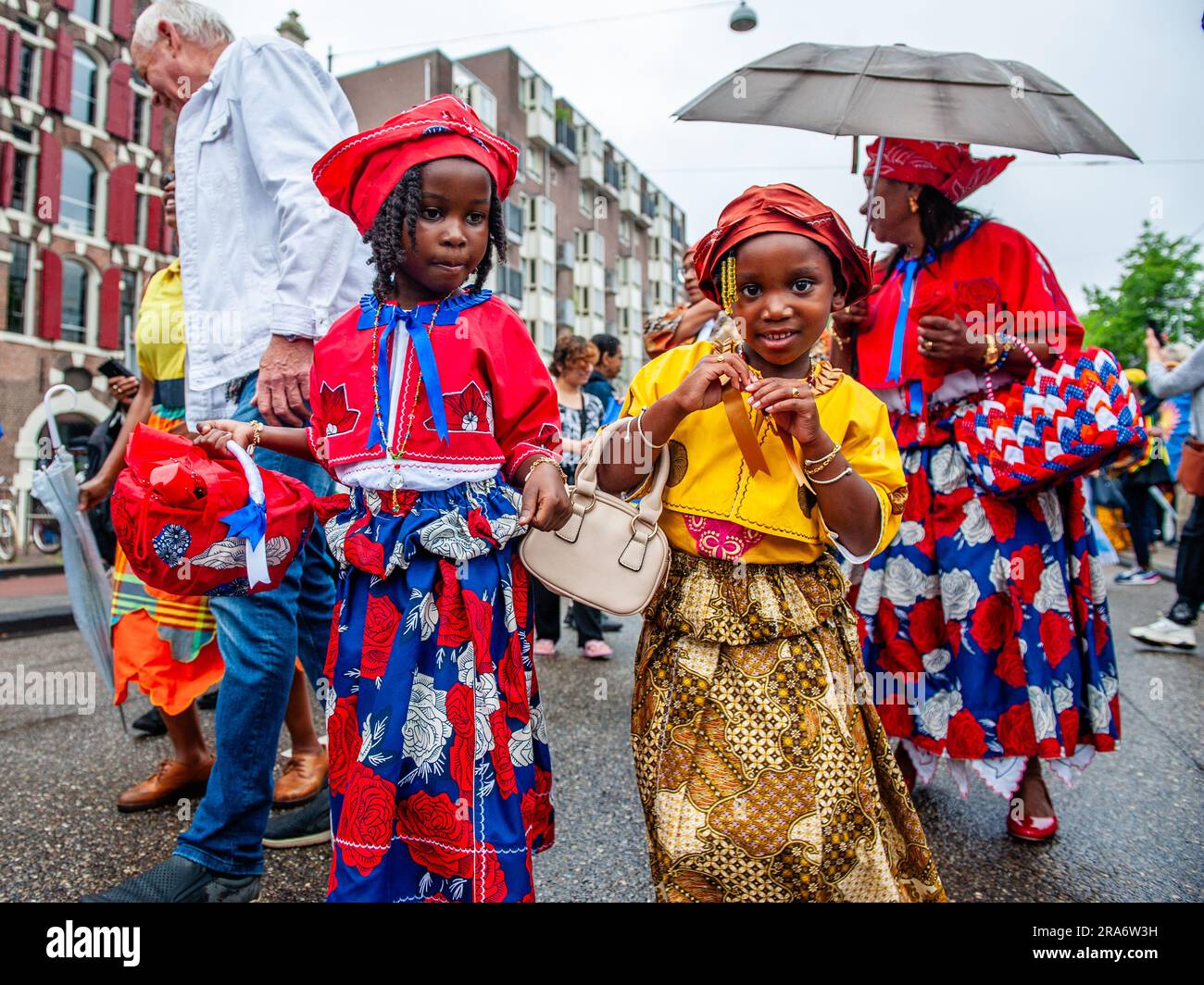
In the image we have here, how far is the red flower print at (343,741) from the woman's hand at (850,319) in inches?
70.4

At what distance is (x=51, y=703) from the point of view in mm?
3820

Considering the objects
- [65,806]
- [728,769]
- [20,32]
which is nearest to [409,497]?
[728,769]

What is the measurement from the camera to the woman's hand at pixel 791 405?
4.96ft

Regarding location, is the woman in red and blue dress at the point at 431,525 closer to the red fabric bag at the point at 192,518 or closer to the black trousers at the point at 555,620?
the red fabric bag at the point at 192,518

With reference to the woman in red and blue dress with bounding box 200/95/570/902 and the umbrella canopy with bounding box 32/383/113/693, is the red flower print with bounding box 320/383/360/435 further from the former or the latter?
the umbrella canopy with bounding box 32/383/113/693

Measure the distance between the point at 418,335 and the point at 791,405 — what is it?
0.77m

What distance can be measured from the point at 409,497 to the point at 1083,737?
7.14 feet

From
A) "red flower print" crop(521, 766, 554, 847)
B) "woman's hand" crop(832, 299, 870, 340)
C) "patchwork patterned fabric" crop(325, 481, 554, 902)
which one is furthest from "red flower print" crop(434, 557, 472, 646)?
"woman's hand" crop(832, 299, 870, 340)

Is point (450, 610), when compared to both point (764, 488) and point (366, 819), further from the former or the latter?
point (764, 488)

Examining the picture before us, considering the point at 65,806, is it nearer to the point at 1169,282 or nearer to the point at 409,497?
the point at 409,497

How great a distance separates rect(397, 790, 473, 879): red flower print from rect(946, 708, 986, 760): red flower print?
5.24ft

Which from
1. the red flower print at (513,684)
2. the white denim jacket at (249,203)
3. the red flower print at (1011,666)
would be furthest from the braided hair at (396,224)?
the red flower print at (1011,666)

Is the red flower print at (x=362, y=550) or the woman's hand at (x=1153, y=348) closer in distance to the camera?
the red flower print at (x=362, y=550)

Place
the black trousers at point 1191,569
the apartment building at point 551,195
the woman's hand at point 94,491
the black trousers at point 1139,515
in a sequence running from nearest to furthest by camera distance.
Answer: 1. the woman's hand at point 94,491
2. the black trousers at point 1191,569
3. the black trousers at point 1139,515
4. the apartment building at point 551,195
